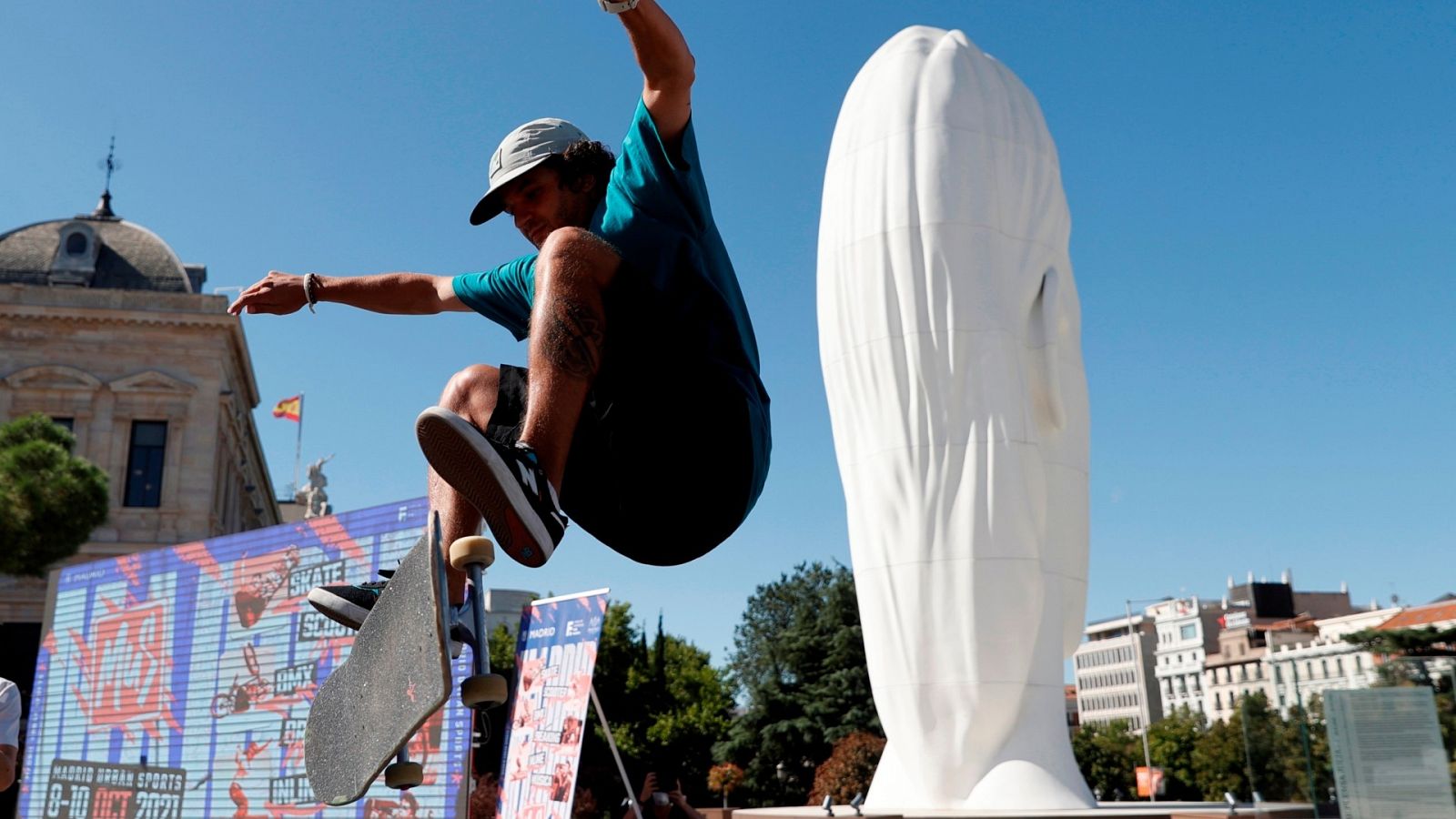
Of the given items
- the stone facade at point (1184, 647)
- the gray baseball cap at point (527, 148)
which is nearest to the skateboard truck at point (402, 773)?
the gray baseball cap at point (527, 148)

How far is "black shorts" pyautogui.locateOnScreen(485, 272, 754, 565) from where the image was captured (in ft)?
7.91

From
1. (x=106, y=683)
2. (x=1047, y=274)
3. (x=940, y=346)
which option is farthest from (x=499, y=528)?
(x=106, y=683)

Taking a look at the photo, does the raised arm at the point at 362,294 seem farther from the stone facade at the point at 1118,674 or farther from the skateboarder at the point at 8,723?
the stone facade at the point at 1118,674

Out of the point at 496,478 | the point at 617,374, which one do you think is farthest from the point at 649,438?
the point at 496,478

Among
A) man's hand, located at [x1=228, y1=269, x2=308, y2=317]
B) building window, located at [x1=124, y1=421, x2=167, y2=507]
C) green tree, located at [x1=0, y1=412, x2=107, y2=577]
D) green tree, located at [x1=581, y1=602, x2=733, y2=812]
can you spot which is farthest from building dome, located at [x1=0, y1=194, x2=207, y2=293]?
man's hand, located at [x1=228, y1=269, x2=308, y2=317]

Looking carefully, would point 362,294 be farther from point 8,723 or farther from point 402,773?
point 8,723

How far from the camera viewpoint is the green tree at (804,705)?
3716 cm

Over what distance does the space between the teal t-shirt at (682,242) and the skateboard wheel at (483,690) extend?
2.73ft

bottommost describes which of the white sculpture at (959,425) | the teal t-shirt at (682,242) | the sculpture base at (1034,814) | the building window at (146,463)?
the sculpture base at (1034,814)

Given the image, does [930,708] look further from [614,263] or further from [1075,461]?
[614,263]

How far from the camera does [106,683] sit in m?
12.9

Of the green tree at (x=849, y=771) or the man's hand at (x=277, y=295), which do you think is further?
the green tree at (x=849, y=771)

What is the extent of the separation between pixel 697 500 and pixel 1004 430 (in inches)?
414

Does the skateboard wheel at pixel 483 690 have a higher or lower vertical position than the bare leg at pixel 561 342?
lower
